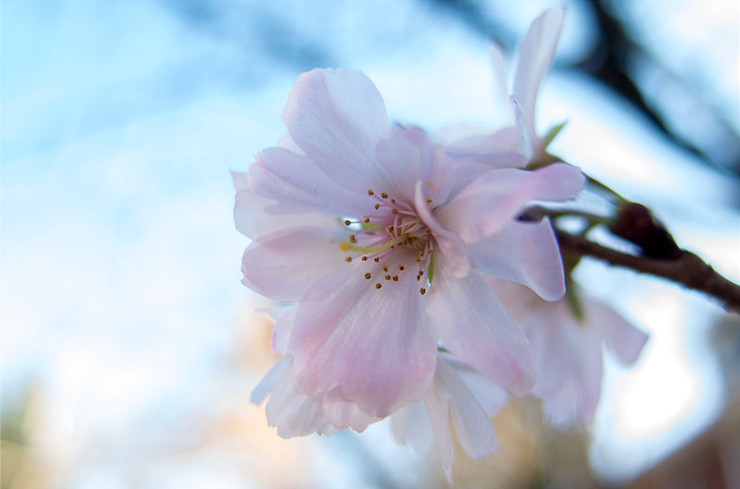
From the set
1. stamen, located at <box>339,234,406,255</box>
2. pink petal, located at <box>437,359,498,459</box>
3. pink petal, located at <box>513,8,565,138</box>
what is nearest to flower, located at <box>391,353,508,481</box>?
pink petal, located at <box>437,359,498,459</box>

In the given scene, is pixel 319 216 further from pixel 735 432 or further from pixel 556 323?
pixel 735 432

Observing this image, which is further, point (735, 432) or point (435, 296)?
point (735, 432)

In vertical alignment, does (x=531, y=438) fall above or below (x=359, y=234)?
below

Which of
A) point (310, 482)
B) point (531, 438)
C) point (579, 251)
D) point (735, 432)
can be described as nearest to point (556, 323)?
point (579, 251)

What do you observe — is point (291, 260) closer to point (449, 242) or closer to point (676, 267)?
point (449, 242)

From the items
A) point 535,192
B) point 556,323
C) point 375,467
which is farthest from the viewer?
point 375,467

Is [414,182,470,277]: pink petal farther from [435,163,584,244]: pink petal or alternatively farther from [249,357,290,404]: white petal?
[249,357,290,404]: white petal

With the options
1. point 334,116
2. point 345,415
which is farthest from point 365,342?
point 334,116

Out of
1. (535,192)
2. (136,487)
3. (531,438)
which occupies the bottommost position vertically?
(136,487)
